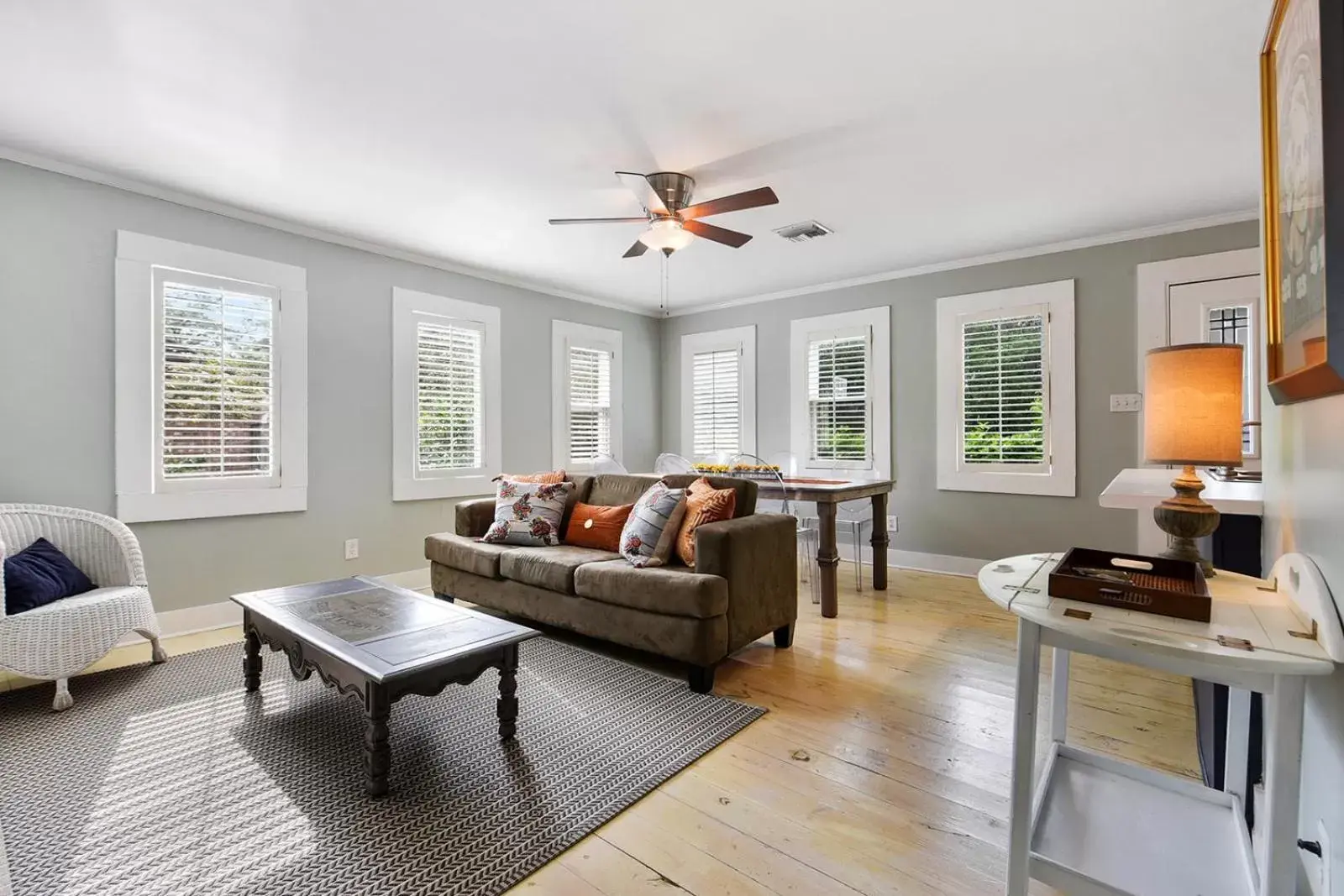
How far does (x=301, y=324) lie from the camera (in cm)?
395

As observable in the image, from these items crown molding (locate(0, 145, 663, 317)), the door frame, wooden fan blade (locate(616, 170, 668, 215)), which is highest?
crown molding (locate(0, 145, 663, 317))

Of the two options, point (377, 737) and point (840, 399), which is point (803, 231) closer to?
point (840, 399)

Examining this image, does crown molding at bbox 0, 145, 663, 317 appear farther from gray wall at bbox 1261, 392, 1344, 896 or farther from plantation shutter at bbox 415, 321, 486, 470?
gray wall at bbox 1261, 392, 1344, 896

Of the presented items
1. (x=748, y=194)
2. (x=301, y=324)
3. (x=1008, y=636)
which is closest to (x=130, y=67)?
(x=301, y=324)

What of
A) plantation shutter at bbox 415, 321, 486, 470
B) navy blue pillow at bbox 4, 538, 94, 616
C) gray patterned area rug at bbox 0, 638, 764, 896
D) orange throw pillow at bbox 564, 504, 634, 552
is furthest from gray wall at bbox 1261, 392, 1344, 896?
plantation shutter at bbox 415, 321, 486, 470

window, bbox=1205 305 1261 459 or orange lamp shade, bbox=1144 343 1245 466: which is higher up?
window, bbox=1205 305 1261 459

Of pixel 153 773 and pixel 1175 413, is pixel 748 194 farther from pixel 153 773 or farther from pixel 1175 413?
pixel 153 773

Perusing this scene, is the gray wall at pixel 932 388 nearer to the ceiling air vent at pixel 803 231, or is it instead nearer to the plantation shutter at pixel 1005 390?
the plantation shutter at pixel 1005 390

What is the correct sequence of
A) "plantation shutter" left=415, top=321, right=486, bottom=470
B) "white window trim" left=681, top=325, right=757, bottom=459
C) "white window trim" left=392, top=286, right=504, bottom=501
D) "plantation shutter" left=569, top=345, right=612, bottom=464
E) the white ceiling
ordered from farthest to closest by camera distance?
"white window trim" left=681, top=325, right=757, bottom=459
"plantation shutter" left=569, top=345, right=612, bottom=464
"plantation shutter" left=415, top=321, right=486, bottom=470
"white window trim" left=392, top=286, right=504, bottom=501
the white ceiling

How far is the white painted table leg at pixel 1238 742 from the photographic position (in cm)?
144

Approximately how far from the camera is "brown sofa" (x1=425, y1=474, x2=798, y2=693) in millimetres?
2656

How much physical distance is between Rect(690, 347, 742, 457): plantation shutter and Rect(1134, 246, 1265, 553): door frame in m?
3.16

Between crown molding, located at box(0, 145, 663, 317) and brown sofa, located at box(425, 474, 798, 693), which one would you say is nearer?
brown sofa, located at box(425, 474, 798, 693)

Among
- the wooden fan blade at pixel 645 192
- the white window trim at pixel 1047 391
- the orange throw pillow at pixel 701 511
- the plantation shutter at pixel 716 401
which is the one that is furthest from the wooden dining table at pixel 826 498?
the plantation shutter at pixel 716 401
